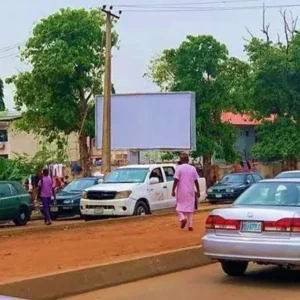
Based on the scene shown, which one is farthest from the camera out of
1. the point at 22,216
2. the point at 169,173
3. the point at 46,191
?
the point at 22,216

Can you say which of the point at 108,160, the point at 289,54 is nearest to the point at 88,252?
the point at 108,160

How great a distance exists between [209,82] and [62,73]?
9189 millimetres

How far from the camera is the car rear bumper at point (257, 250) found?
397 inches

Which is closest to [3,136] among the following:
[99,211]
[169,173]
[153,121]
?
[153,121]

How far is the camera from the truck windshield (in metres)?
24.4

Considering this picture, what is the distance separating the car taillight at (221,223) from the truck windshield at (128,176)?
1309 cm

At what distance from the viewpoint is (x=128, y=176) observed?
2477 centimetres

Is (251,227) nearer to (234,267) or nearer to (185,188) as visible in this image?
(234,267)

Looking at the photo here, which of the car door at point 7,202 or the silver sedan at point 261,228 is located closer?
the silver sedan at point 261,228

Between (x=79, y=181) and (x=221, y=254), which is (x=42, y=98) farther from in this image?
(x=221, y=254)

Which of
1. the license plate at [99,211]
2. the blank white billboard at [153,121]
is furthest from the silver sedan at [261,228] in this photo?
the blank white billboard at [153,121]

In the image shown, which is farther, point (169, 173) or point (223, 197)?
point (223, 197)

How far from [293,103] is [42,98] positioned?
626 inches

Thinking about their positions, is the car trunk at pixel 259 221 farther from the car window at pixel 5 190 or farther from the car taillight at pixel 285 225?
the car window at pixel 5 190
